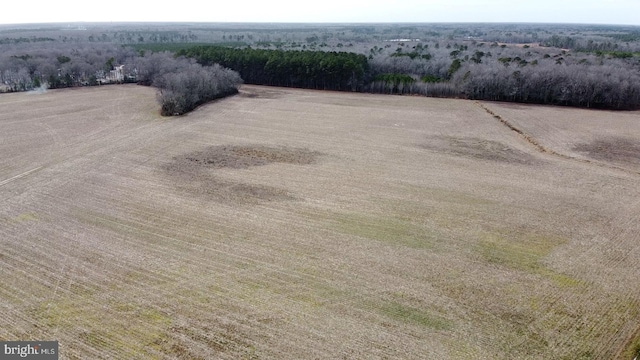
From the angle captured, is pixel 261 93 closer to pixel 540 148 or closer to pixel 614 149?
pixel 540 148

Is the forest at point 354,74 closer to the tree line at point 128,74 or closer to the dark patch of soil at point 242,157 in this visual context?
the tree line at point 128,74

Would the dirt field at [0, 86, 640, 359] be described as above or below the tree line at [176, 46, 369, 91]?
below

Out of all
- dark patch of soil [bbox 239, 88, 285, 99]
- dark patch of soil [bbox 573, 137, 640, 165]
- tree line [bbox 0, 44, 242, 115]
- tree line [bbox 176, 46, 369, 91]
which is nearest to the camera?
dark patch of soil [bbox 573, 137, 640, 165]

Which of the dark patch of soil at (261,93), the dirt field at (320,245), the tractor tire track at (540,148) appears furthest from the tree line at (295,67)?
the dirt field at (320,245)

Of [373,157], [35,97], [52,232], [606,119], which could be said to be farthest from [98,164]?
[606,119]

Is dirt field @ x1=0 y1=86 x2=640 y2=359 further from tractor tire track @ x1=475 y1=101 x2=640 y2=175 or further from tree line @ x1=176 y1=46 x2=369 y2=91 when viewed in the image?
tree line @ x1=176 y1=46 x2=369 y2=91

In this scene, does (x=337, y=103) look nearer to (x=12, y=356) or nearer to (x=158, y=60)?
(x=158, y=60)

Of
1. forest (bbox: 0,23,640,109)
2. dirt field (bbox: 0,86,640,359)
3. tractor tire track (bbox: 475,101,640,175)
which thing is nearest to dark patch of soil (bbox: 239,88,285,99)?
forest (bbox: 0,23,640,109)
